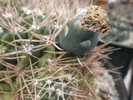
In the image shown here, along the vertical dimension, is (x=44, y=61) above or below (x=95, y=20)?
below

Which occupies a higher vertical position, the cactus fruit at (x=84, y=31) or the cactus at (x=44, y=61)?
the cactus fruit at (x=84, y=31)

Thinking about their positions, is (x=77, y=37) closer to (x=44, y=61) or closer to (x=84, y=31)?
(x=84, y=31)

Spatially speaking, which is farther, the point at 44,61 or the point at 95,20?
the point at 44,61

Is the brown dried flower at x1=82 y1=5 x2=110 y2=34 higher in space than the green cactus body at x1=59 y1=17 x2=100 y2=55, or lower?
higher

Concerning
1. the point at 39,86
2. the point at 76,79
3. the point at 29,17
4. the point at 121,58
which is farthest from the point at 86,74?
the point at 121,58

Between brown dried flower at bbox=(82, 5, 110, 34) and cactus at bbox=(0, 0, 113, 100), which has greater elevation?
brown dried flower at bbox=(82, 5, 110, 34)

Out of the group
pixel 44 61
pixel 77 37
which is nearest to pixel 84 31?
pixel 77 37

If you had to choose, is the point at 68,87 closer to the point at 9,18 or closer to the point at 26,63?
the point at 26,63

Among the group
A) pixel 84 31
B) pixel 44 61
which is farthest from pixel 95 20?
pixel 44 61
